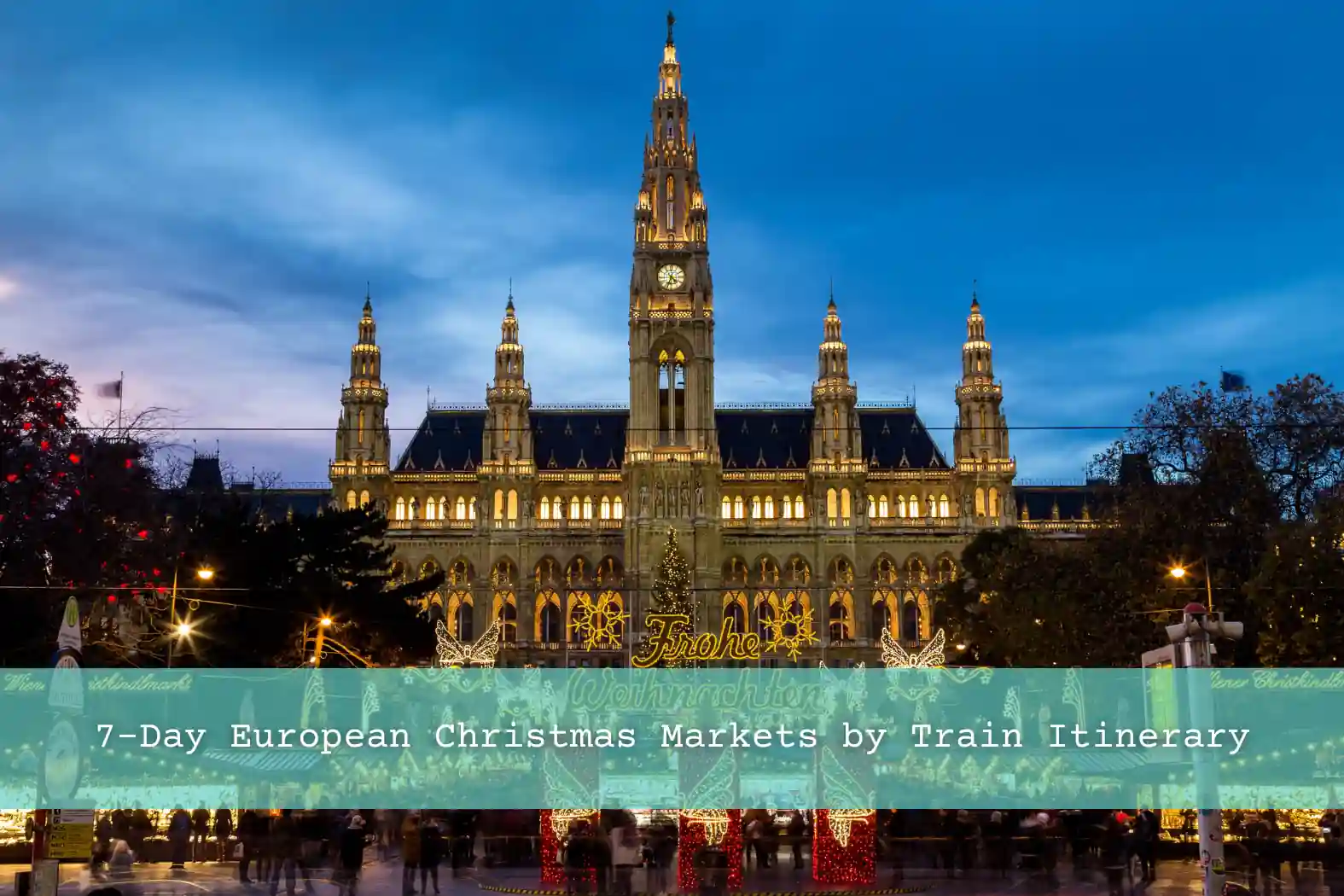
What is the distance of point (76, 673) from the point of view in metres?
18.3

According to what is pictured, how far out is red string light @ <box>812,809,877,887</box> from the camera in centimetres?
2736

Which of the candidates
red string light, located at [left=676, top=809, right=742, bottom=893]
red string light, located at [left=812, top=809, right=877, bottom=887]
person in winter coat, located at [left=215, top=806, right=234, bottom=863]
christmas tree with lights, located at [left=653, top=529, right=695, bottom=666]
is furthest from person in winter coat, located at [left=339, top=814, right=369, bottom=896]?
christmas tree with lights, located at [left=653, top=529, right=695, bottom=666]

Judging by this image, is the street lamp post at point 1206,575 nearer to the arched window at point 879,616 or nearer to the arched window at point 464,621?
the arched window at point 879,616

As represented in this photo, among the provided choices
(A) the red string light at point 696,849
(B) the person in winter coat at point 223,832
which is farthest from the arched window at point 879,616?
(A) the red string light at point 696,849

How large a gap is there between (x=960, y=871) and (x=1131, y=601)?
607 inches

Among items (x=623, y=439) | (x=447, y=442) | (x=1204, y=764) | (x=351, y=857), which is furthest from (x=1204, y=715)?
(x=447, y=442)

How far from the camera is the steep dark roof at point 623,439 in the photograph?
102 meters

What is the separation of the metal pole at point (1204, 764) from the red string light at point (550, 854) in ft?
39.0

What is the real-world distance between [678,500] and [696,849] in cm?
6779

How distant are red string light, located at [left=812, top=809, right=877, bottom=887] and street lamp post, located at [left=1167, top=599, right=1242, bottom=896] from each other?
25.3 feet

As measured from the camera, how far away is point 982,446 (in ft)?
320

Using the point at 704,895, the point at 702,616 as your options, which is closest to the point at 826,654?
the point at 702,616
